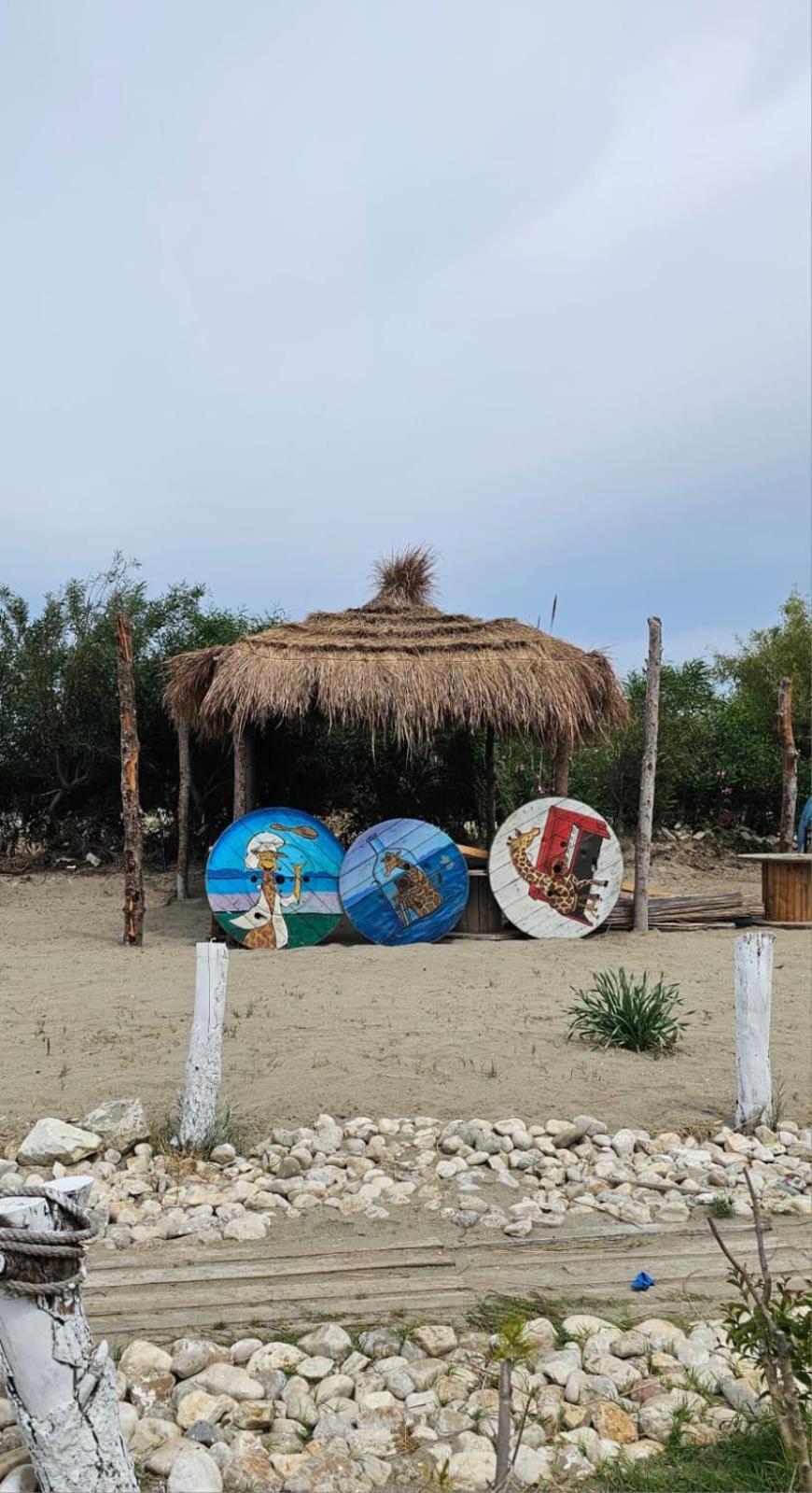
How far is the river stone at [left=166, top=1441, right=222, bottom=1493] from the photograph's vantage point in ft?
7.82

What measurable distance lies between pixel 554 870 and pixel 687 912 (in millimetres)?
1452

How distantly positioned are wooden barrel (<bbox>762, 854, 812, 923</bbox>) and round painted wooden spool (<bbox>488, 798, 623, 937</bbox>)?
5.71 feet

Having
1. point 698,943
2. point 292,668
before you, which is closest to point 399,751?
point 292,668

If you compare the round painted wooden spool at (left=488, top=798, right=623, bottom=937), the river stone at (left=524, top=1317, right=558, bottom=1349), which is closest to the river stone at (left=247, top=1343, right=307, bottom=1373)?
the river stone at (left=524, top=1317, right=558, bottom=1349)

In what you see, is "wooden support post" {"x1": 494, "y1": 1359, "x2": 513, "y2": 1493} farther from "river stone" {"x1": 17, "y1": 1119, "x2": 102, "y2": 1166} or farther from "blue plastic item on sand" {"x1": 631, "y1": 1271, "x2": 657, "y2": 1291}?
"river stone" {"x1": 17, "y1": 1119, "x2": 102, "y2": 1166}

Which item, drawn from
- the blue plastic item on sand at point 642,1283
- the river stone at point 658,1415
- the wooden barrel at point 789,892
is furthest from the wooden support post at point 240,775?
the river stone at point 658,1415

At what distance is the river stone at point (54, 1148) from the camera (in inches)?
169

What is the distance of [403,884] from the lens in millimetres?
9539

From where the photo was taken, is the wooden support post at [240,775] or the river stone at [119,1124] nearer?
the river stone at [119,1124]

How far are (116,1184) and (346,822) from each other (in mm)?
10335

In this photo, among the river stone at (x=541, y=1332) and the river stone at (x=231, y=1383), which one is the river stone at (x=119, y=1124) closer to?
the river stone at (x=231, y=1383)

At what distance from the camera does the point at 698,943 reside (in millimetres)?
9656

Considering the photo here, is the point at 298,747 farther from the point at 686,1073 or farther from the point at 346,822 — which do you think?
the point at 686,1073

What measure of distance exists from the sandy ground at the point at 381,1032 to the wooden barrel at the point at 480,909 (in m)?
0.54
